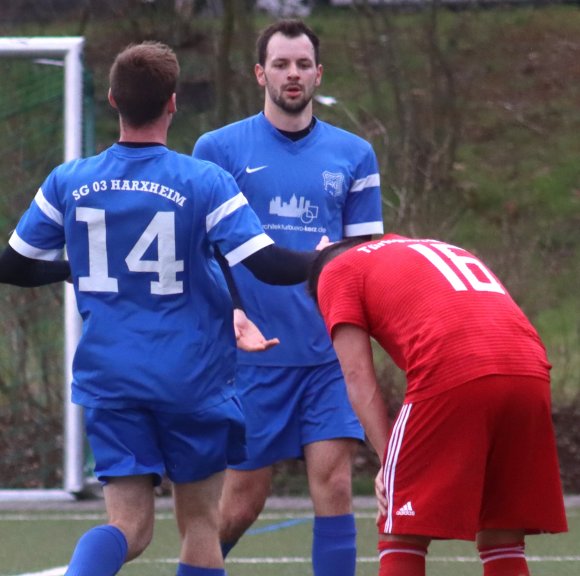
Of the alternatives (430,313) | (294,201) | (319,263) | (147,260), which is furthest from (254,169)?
(430,313)

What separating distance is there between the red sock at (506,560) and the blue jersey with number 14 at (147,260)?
3.01 feet

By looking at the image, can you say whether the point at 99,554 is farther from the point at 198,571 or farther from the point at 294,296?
the point at 294,296

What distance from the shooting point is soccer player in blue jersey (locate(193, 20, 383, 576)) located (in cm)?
512

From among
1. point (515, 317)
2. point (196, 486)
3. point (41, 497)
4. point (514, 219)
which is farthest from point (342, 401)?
point (514, 219)

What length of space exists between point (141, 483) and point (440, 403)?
96cm

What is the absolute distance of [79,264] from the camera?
419 centimetres

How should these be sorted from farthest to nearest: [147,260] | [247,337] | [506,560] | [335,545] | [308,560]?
[308,560]
[335,545]
[247,337]
[147,260]
[506,560]

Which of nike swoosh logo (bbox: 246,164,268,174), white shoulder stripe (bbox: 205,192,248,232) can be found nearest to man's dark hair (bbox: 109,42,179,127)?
white shoulder stripe (bbox: 205,192,248,232)

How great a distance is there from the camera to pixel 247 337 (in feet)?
14.6

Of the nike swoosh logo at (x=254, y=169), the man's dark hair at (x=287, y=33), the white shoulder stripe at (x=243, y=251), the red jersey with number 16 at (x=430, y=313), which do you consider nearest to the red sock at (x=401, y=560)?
the red jersey with number 16 at (x=430, y=313)

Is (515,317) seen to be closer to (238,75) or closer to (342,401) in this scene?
(342,401)

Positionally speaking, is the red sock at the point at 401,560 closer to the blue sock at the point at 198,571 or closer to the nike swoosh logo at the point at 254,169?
the blue sock at the point at 198,571

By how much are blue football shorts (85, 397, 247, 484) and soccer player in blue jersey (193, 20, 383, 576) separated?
88 centimetres

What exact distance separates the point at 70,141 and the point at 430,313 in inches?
172
